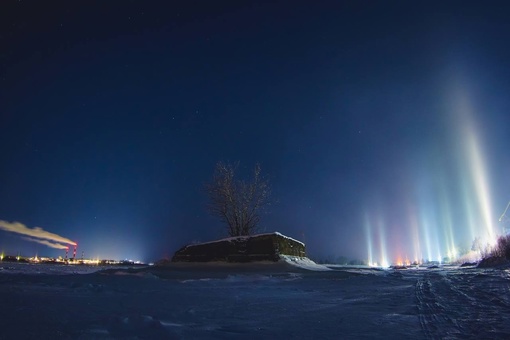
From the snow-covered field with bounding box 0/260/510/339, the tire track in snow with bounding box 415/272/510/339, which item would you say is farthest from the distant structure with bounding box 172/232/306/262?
the snow-covered field with bounding box 0/260/510/339

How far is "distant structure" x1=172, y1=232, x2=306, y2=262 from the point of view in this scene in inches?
585

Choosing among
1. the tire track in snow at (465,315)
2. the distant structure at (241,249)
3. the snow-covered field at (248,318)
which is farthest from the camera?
the distant structure at (241,249)

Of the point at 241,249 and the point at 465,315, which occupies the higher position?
the point at 241,249

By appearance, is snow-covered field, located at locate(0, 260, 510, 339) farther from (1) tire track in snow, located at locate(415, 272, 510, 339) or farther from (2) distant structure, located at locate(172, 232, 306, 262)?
(2) distant structure, located at locate(172, 232, 306, 262)

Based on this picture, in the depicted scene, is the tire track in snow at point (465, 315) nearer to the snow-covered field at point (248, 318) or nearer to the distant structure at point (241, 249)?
the snow-covered field at point (248, 318)

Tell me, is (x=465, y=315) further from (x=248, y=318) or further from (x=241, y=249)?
(x=241, y=249)

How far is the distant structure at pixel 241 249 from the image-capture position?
14.9 metres

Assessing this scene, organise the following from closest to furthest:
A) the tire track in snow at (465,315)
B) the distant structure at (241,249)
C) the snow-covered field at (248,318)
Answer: the snow-covered field at (248,318)
the tire track in snow at (465,315)
the distant structure at (241,249)

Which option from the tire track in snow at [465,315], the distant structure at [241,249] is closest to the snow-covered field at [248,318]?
the tire track in snow at [465,315]

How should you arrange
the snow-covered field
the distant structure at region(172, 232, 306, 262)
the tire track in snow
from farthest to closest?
the distant structure at region(172, 232, 306, 262)
the tire track in snow
the snow-covered field

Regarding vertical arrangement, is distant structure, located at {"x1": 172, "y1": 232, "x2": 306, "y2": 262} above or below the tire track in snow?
above

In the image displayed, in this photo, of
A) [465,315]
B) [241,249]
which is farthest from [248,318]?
[241,249]

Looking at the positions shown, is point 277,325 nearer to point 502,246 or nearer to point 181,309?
point 181,309

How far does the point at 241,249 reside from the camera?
1540 cm
